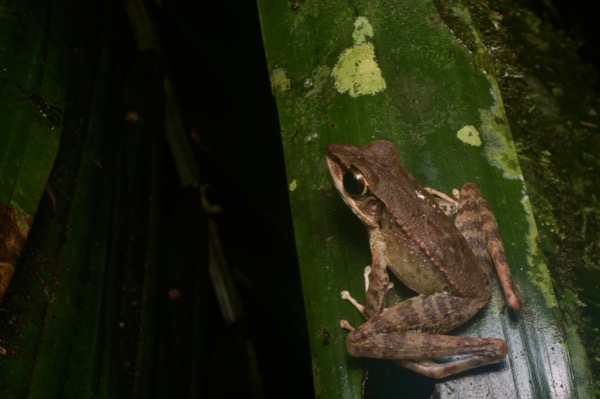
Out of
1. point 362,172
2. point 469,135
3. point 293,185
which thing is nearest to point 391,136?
point 362,172

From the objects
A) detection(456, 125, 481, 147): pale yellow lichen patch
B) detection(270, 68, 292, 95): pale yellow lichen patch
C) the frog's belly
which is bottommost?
the frog's belly

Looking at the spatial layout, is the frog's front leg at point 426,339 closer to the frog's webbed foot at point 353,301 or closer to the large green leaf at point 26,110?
the frog's webbed foot at point 353,301

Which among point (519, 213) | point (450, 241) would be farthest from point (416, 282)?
point (519, 213)

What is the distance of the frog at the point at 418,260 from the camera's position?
1.85m

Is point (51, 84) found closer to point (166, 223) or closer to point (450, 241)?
point (166, 223)

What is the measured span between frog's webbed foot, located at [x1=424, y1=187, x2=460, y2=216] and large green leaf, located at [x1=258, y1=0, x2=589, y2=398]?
0.11 ft

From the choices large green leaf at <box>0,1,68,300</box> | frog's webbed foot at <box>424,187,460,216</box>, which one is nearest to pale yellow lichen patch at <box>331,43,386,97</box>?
frog's webbed foot at <box>424,187,460,216</box>

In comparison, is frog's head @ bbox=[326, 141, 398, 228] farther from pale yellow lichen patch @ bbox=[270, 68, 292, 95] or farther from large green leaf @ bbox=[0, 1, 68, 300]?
large green leaf @ bbox=[0, 1, 68, 300]

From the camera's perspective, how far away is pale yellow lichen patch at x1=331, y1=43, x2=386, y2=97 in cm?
201

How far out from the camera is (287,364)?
94.5 inches

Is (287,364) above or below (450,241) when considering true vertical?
below

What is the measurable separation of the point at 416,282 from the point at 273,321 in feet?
2.20

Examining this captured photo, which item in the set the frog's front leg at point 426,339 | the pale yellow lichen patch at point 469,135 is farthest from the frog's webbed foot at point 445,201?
the frog's front leg at point 426,339

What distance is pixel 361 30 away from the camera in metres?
2.08
